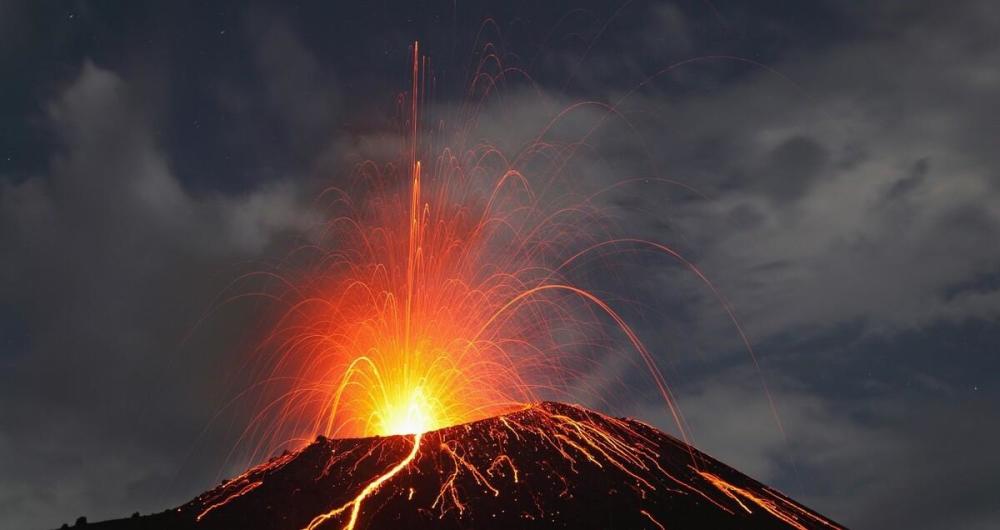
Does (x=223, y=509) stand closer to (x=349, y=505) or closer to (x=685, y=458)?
(x=349, y=505)

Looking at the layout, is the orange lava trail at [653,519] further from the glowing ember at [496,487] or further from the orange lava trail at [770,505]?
the orange lava trail at [770,505]

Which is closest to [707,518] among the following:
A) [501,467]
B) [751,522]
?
[751,522]

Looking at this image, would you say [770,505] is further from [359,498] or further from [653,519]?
[359,498]

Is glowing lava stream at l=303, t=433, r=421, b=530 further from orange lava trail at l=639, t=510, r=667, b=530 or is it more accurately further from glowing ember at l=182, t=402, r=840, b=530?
orange lava trail at l=639, t=510, r=667, b=530

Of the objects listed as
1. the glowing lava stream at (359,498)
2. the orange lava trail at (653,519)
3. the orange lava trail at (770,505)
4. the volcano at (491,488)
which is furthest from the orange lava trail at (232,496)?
the orange lava trail at (770,505)

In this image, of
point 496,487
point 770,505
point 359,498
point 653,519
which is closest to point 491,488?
point 496,487
